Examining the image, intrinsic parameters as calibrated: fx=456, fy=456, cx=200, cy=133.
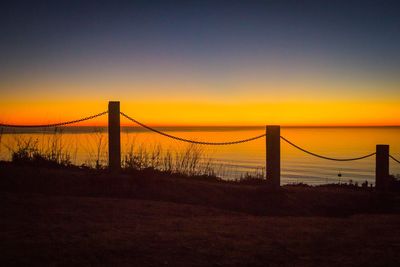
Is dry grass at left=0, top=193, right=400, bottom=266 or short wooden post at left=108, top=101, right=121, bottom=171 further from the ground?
short wooden post at left=108, top=101, right=121, bottom=171

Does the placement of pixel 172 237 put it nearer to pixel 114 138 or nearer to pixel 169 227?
pixel 169 227

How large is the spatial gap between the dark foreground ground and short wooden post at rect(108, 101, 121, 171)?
40 centimetres

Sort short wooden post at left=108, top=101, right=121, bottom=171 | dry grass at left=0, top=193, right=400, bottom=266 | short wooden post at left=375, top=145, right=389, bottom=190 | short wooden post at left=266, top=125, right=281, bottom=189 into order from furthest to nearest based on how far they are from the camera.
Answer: short wooden post at left=375, top=145, right=389, bottom=190 < short wooden post at left=266, top=125, right=281, bottom=189 < short wooden post at left=108, top=101, right=121, bottom=171 < dry grass at left=0, top=193, right=400, bottom=266

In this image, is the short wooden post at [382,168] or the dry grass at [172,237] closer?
the dry grass at [172,237]

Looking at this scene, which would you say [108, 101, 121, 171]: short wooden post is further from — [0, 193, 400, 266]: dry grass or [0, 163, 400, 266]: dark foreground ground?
[0, 193, 400, 266]: dry grass

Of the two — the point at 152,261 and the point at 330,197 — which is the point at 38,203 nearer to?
the point at 152,261

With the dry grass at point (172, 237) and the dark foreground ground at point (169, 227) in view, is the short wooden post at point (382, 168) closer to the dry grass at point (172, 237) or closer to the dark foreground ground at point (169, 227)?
the dark foreground ground at point (169, 227)

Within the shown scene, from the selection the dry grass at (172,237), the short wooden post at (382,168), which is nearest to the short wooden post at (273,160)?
the dry grass at (172,237)

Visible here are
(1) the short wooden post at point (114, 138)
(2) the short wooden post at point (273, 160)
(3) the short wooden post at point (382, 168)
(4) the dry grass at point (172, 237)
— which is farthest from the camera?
(3) the short wooden post at point (382, 168)

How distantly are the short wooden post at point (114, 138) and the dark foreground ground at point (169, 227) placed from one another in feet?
1.30

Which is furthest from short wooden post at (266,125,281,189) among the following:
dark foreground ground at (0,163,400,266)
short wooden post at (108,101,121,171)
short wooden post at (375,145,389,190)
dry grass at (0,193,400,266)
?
short wooden post at (108,101,121,171)

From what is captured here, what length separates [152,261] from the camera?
14.0ft

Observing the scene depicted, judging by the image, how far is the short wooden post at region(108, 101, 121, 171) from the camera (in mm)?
9727

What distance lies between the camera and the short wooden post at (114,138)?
9.73 metres
